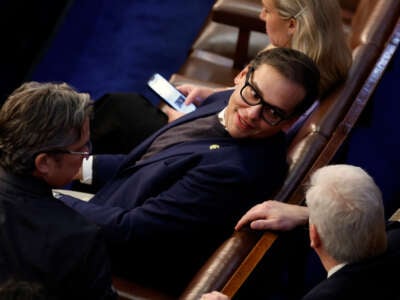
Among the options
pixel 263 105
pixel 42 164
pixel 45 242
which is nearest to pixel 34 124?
pixel 42 164

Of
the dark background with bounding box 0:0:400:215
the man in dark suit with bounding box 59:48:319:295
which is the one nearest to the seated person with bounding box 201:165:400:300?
the man in dark suit with bounding box 59:48:319:295

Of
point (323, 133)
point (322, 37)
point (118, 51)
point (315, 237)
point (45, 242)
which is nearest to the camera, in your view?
point (45, 242)

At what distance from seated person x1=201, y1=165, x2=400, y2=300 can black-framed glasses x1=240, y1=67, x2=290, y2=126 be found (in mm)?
275

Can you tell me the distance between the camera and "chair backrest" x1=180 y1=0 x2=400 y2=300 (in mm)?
1555

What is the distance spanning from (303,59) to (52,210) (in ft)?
2.47

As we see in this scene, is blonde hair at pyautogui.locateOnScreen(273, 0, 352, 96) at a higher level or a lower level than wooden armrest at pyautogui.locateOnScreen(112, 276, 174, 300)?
higher

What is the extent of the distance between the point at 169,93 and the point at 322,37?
0.62 m

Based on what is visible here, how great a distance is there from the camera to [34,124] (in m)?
1.40

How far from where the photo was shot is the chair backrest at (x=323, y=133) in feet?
5.10

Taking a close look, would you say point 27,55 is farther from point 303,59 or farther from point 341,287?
point 341,287

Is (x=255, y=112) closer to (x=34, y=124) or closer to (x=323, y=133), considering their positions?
(x=323, y=133)

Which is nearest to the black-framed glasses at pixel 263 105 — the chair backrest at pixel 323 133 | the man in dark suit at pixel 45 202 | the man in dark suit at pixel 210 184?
the man in dark suit at pixel 210 184

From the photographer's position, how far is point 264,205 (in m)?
1.64

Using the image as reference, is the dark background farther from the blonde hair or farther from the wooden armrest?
the wooden armrest
